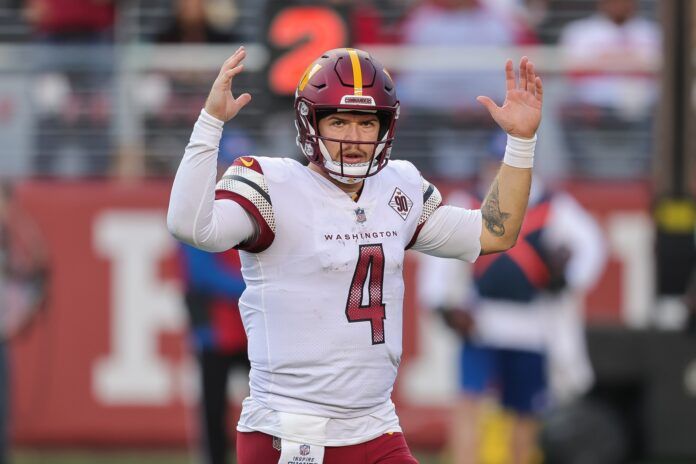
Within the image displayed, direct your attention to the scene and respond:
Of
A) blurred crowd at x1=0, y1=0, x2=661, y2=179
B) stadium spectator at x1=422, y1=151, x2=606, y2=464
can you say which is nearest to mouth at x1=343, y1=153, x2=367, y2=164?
stadium spectator at x1=422, y1=151, x2=606, y2=464

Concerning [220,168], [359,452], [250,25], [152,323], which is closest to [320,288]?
[359,452]

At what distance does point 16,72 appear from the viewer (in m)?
11.1

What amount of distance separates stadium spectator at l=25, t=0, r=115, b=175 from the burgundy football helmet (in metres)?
6.25

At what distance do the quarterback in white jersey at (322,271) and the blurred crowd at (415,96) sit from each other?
5.99 meters

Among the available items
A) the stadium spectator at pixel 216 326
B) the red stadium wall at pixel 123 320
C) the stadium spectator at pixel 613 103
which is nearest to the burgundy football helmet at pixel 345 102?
the stadium spectator at pixel 216 326

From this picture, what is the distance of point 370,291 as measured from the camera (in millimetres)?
5035

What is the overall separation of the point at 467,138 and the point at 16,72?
313 cm

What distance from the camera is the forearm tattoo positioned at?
5.39 m

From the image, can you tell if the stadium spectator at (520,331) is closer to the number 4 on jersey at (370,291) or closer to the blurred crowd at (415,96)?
the blurred crowd at (415,96)

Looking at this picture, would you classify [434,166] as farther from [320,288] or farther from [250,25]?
[320,288]

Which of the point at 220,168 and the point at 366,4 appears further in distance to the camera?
the point at 366,4

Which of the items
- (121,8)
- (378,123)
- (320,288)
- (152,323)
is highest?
(121,8)

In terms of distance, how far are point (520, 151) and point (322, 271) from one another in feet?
2.74

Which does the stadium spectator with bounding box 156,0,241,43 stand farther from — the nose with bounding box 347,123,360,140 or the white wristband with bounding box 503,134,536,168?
the nose with bounding box 347,123,360,140
